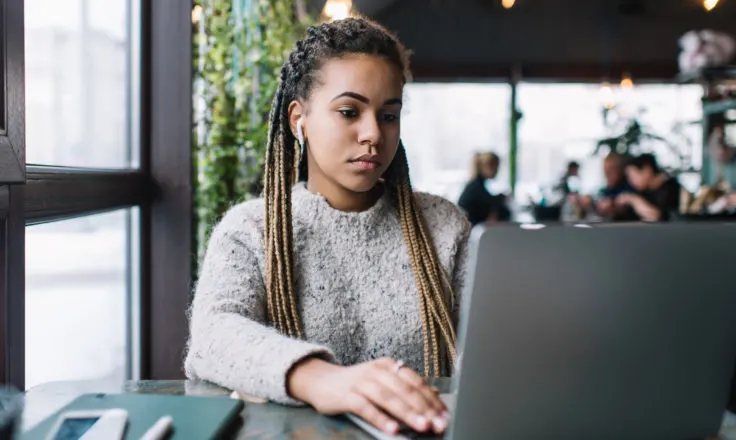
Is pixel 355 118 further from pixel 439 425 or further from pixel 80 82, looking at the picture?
pixel 80 82

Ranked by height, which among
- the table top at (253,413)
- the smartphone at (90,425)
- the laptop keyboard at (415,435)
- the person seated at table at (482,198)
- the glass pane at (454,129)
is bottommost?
the table top at (253,413)

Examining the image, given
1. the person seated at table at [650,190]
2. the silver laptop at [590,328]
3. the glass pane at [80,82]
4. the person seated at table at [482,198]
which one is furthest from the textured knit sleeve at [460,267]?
the person seated at table at [482,198]

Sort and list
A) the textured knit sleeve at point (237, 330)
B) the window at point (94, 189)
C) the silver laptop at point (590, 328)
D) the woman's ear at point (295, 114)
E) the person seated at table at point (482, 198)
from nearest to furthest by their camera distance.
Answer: the silver laptop at point (590, 328), the textured knit sleeve at point (237, 330), the window at point (94, 189), the woman's ear at point (295, 114), the person seated at table at point (482, 198)

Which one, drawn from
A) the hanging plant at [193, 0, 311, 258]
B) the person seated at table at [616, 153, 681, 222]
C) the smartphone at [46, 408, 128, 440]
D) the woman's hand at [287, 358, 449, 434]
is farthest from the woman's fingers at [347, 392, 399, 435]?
the person seated at table at [616, 153, 681, 222]

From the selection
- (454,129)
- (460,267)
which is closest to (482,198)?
(454,129)

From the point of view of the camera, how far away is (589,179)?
8867mm

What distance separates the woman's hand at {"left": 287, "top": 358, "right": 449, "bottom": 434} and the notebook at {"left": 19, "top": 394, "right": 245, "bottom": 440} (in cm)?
9

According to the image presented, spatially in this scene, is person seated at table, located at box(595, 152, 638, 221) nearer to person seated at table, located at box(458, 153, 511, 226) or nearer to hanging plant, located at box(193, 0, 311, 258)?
person seated at table, located at box(458, 153, 511, 226)

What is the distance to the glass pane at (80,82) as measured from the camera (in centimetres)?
153

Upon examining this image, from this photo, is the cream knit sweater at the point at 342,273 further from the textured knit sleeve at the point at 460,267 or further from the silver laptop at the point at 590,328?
the silver laptop at the point at 590,328

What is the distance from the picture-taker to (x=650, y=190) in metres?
5.12

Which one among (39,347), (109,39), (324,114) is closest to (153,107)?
(109,39)

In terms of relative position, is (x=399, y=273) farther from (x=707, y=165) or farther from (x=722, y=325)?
(x=707, y=165)

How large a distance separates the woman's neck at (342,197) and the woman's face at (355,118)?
2.0 inches
